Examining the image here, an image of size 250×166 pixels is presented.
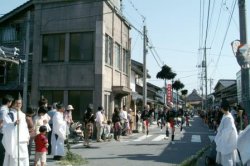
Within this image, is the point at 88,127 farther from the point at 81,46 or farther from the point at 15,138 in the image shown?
the point at 15,138

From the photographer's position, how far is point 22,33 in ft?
79.7

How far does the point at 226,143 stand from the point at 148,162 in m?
3.40

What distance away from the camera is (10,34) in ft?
81.4

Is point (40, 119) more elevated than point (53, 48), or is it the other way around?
point (53, 48)

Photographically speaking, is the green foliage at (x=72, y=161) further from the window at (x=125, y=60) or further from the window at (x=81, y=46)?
the window at (x=125, y=60)

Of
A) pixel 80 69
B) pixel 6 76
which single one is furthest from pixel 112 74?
pixel 6 76

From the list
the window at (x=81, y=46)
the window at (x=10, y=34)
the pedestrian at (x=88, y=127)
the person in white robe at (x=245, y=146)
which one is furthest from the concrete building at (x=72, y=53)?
the person in white robe at (x=245, y=146)

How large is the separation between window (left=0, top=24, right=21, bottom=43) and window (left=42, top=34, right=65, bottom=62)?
2770 millimetres

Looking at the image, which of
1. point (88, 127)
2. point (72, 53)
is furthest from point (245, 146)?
point (72, 53)

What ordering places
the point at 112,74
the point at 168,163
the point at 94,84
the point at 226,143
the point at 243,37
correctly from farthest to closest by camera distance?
the point at 112,74 → the point at 94,84 → the point at 168,163 → the point at 243,37 → the point at 226,143

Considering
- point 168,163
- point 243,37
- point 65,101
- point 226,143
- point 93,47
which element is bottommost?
point 168,163

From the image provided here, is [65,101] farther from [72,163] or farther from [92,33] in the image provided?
[72,163]

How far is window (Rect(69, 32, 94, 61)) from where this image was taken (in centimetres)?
2206

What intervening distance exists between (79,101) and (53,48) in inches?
148
